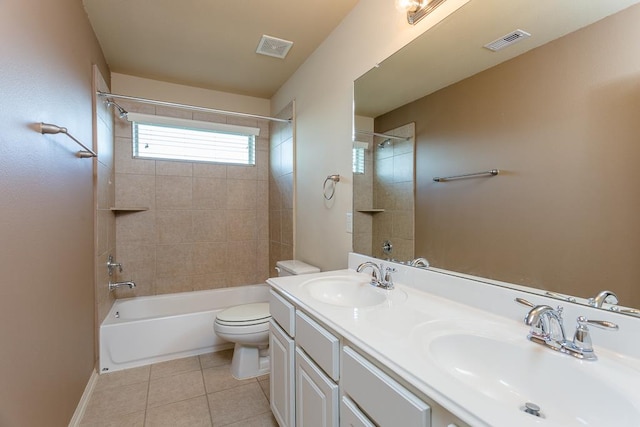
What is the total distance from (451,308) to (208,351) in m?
2.17

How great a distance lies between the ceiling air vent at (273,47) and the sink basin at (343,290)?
181 centimetres

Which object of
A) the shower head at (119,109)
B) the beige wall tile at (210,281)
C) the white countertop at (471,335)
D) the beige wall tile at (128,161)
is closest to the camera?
the white countertop at (471,335)

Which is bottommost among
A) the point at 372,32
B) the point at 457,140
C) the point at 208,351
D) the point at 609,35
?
the point at 208,351

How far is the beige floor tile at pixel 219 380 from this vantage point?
197 centimetres

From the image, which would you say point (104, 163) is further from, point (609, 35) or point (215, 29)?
point (609, 35)

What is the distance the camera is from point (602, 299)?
0.77m

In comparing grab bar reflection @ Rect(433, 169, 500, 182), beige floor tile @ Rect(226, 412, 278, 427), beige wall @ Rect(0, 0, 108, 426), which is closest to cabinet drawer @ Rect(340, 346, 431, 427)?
grab bar reflection @ Rect(433, 169, 500, 182)

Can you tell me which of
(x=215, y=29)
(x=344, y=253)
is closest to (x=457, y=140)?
(x=344, y=253)

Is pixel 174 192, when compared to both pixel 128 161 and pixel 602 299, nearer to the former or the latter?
pixel 128 161

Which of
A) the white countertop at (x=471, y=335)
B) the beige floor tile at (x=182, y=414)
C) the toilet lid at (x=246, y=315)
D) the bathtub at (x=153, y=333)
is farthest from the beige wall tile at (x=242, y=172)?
the white countertop at (x=471, y=335)

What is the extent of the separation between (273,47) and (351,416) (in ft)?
7.97

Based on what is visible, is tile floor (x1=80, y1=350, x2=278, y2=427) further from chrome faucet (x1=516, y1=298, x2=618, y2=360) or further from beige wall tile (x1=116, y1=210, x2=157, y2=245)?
chrome faucet (x1=516, y1=298, x2=618, y2=360)

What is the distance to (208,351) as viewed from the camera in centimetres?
245

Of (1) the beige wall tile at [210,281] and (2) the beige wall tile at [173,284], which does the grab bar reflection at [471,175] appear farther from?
(2) the beige wall tile at [173,284]
